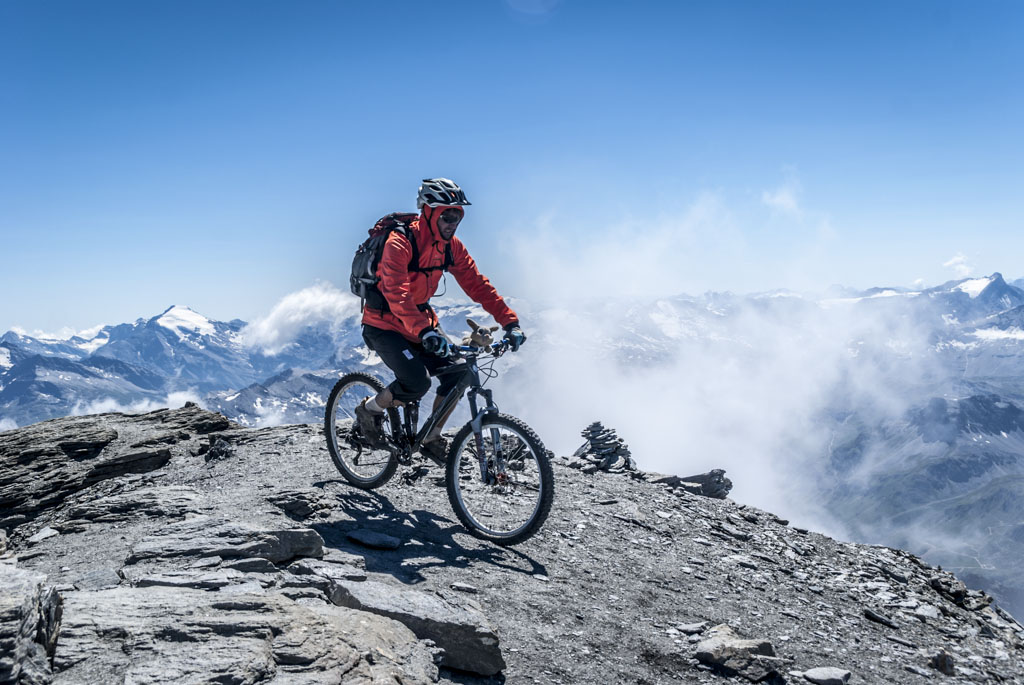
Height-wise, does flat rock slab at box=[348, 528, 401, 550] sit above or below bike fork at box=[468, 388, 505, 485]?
below

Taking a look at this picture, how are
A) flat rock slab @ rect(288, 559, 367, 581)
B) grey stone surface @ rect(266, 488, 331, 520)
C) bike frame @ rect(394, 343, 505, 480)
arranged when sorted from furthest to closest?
grey stone surface @ rect(266, 488, 331, 520) < bike frame @ rect(394, 343, 505, 480) < flat rock slab @ rect(288, 559, 367, 581)

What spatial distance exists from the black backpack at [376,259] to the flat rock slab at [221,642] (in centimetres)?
508

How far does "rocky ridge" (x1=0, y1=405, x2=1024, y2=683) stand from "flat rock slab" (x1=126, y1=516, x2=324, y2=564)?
0.02 m

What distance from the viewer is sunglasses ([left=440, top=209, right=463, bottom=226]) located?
8.69m

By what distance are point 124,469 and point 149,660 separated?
1022 centimetres

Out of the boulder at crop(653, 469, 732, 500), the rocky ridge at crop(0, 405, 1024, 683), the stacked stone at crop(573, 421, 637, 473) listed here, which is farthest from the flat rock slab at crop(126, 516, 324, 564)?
the boulder at crop(653, 469, 732, 500)

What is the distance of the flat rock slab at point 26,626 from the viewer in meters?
3.21

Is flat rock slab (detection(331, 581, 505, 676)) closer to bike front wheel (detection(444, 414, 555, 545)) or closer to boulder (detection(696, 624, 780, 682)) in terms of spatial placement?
boulder (detection(696, 624, 780, 682))

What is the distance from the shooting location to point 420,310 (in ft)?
29.3

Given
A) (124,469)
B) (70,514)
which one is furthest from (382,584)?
(124,469)

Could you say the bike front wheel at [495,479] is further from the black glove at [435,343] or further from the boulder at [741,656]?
the boulder at [741,656]

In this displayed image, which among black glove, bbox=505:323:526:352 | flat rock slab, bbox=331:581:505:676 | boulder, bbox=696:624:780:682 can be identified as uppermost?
black glove, bbox=505:323:526:352

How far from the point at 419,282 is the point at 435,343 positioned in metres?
1.43

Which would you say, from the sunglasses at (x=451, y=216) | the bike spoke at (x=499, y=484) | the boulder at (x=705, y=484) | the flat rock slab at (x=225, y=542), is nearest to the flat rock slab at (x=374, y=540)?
the flat rock slab at (x=225, y=542)
